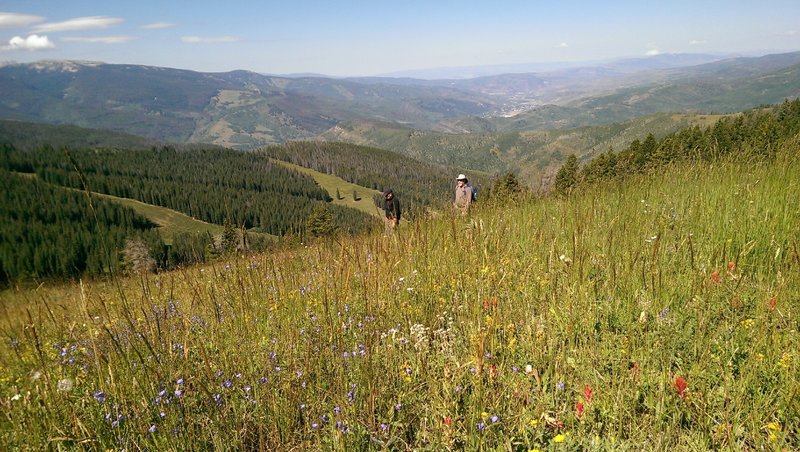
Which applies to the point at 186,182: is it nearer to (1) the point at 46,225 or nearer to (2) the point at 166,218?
(2) the point at 166,218

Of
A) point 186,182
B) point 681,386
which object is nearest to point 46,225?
point 186,182

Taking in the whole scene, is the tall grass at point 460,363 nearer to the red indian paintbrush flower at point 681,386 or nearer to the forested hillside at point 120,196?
the red indian paintbrush flower at point 681,386

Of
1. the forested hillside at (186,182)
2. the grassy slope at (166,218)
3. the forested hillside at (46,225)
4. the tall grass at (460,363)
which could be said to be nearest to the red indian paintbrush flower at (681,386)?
the tall grass at (460,363)

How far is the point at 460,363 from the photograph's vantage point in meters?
2.55

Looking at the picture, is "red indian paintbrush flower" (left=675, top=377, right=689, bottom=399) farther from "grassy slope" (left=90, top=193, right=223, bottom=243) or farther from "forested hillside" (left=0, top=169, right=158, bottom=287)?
"grassy slope" (left=90, top=193, right=223, bottom=243)

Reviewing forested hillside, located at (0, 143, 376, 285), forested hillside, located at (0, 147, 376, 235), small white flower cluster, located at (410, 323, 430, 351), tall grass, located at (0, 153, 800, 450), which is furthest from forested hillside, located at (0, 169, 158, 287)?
small white flower cluster, located at (410, 323, 430, 351)

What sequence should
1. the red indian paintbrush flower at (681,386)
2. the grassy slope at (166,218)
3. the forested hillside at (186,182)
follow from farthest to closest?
the forested hillside at (186,182)
the grassy slope at (166,218)
the red indian paintbrush flower at (681,386)

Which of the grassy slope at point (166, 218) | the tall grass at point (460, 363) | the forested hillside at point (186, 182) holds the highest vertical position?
the tall grass at point (460, 363)

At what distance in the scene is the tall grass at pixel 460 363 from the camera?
82.5 inches

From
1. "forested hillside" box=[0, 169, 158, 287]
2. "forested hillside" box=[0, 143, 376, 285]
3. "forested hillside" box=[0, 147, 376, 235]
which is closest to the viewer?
"forested hillside" box=[0, 169, 158, 287]

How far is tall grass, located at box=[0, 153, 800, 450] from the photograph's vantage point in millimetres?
2096

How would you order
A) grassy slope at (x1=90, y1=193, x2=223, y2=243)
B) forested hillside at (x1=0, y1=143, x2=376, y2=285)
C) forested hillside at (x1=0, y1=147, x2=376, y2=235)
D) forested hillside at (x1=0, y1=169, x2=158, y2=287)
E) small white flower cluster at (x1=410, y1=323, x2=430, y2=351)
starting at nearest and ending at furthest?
small white flower cluster at (x1=410, y1=323, x2=430, y2=351) → forested hillside at (x1=0, y1=169, x2=158, y2=287) → forested hillside at (x1=0, y1=143, x2=376, y2=285) → grassy slope at (x1=90, y1=193, x2=223, y2=243) → forested hillside at (x1=0, y1=147, x2=376, y2=235)

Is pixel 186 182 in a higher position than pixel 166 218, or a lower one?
higher

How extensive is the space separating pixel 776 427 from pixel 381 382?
1.90 meters
